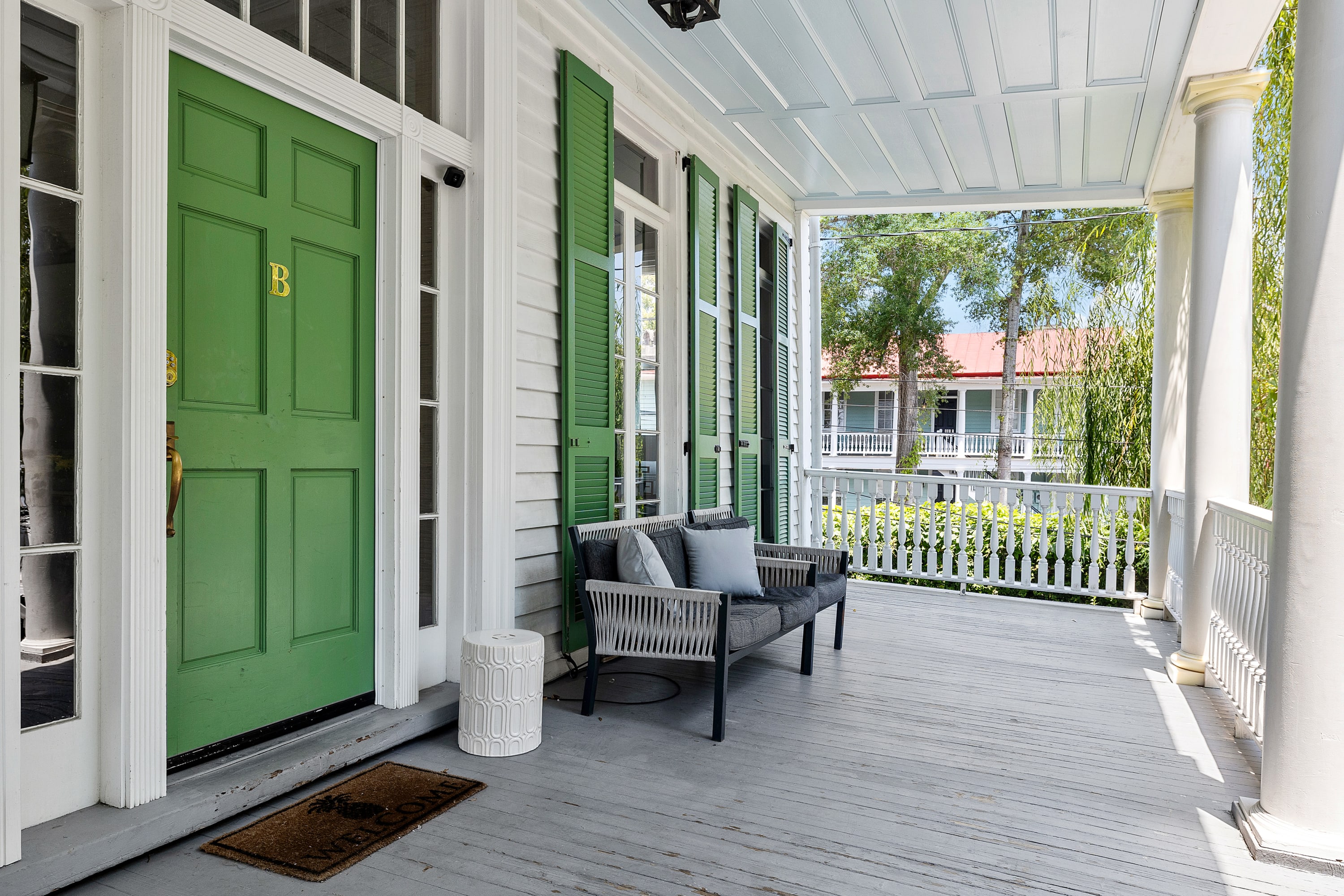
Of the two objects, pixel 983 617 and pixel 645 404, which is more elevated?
pixel 645 404

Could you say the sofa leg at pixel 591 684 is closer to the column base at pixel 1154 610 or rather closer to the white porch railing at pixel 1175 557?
the white porch railing at pixel 1175 557

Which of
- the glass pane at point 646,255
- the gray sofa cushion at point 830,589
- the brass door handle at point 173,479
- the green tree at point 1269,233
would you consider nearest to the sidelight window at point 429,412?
the brass door handle at point 173,479

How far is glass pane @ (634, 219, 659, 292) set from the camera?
4758 millimetres

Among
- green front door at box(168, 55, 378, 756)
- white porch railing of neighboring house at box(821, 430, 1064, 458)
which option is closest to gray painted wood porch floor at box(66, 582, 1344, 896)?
green front door at box(168, 55, 378, 756)

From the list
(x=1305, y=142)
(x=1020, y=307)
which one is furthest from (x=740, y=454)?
(x=1020, y=307)

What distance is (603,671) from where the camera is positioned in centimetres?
412

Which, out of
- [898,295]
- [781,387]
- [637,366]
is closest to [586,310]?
[637,366]

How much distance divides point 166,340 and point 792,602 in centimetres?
269

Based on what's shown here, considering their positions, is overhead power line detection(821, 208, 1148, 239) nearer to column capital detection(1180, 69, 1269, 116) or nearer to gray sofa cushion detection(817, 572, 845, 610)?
column capital detection(1180, 69, 1269, 116)

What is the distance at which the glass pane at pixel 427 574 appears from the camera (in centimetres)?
332

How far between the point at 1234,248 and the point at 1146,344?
3800mm

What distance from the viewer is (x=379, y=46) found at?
3.07 metres

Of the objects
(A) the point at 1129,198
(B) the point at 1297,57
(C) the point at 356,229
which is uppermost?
(A) the point at 1129,198

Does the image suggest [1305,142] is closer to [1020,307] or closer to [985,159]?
[985,159]
